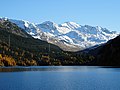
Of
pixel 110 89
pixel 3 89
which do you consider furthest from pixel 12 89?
pixel 110 89

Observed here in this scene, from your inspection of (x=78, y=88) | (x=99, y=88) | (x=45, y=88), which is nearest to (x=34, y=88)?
(x=45, y=88)

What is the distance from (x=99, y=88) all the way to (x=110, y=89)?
4888 millimetres

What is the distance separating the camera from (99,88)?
11906 cm

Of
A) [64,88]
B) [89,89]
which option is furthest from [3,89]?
[89,89]

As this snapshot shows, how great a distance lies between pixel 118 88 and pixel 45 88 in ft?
84.3

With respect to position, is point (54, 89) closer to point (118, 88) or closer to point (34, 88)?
point (34, 88)

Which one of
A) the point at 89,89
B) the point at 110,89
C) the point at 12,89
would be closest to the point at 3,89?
the point at 12,89

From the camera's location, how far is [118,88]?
118m

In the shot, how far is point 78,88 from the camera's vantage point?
121 meters

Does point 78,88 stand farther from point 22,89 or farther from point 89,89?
point 22,89

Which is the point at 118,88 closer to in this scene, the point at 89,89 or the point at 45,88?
the point at 89,89

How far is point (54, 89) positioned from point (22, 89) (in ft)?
36.4

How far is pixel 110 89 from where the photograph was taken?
115500 mm

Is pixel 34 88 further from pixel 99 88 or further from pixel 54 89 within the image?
pixel 99 88
